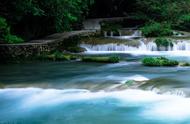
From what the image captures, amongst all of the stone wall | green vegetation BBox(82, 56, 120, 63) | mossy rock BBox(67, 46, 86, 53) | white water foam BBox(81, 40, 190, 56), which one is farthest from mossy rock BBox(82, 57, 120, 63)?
white water foam BBox(81, 40, 190, 56)

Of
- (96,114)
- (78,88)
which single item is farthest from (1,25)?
(96,114)

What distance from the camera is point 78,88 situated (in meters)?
13.6

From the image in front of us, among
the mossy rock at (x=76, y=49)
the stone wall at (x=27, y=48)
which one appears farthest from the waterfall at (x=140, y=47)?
the stone wall at (x=27, y=48)

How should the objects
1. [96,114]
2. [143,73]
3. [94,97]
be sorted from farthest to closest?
[143,73] → [94,97] → [96,114]

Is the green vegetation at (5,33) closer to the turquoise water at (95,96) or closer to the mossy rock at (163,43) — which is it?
the turquoise water at (95,96)

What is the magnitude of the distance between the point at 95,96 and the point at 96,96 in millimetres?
28

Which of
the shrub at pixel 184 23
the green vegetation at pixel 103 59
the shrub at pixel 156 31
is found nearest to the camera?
the green vegetation at pixel 103 59

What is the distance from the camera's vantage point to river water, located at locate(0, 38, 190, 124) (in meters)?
10.9

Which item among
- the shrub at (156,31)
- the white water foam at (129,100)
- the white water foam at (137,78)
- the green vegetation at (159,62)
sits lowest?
the white water foam at (129,100)

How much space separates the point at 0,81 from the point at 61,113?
435 centimetres

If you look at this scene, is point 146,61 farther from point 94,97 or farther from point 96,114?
point 96,114

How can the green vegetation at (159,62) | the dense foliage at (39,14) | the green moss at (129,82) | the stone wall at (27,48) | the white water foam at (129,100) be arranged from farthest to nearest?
1. the dense foliage at (39,14)
2. the stone wall at (27,48)
3. the green vegetation at (159,62)
4. the green moss at (129,82)
5. the white water foam at (129,100)

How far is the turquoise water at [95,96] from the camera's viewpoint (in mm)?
10859

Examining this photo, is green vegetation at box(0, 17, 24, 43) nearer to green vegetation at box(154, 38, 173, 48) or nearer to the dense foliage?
the dense foliage
